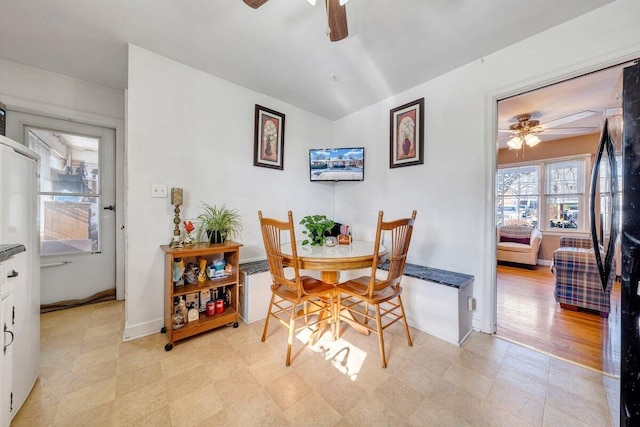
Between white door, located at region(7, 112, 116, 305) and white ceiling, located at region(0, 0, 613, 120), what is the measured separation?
63cm

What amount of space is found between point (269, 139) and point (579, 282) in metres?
3.78

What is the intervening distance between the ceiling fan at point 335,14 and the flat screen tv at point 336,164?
5.71 ft

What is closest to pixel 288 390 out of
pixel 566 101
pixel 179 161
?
pixel 179 161

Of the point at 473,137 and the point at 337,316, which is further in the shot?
the point at 473,137

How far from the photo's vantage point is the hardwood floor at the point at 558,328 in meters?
1.71

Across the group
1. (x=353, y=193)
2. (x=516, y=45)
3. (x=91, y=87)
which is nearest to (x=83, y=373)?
(x=91, y=87)

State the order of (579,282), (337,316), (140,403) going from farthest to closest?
(579,282), (337,316), (140,403)

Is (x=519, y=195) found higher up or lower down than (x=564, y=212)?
higher up

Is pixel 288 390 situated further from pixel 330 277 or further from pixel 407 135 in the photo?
pixel 407 135

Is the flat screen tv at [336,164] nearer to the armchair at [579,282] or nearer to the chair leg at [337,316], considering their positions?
the chair leg at [337,316]

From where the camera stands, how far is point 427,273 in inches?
89.2

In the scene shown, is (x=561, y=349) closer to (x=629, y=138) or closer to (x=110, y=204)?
(x=629, y=138)

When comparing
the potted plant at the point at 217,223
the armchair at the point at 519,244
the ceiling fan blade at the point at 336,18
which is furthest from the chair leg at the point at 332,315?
the armchair at the point at 519,244

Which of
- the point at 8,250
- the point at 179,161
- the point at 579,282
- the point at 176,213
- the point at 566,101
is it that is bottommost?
the point at 579,282
